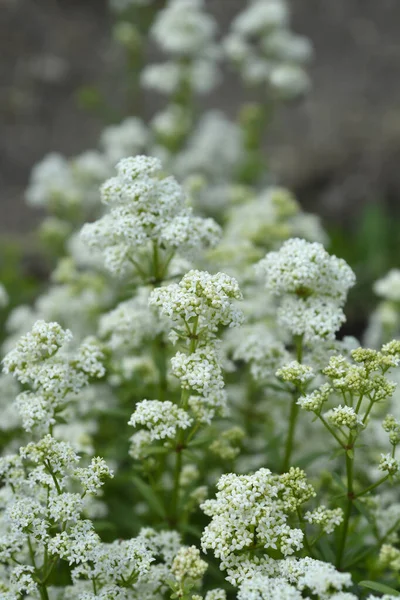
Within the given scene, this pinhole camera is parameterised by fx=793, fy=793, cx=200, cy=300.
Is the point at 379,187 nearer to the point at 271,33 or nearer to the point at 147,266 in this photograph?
the point at 271,33

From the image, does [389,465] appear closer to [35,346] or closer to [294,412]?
[294,412]

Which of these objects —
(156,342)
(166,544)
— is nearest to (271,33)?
(156,342)

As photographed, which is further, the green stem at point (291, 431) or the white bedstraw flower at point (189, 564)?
the green stem at point (291, 431)

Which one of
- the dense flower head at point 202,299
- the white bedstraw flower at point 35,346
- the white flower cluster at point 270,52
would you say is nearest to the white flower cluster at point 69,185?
the white flower cluster at point 270,52

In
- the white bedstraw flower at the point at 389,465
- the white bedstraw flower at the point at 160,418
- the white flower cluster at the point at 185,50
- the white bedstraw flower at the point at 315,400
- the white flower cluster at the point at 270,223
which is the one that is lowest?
the white bedstraw flower at the point at 389,465

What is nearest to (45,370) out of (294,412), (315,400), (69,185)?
(315,400)

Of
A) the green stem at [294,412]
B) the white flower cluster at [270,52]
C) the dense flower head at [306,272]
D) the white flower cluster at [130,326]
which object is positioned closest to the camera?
the dense flower head at [306,272]

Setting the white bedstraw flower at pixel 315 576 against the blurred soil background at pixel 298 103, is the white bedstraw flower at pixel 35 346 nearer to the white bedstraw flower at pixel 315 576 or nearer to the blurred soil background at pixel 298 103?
the white bedstraw flower at pixel 315 576

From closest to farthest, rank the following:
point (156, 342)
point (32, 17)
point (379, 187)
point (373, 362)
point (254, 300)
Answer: point (373, 362) → point (156, 342) → point (254, 300) → point (379, 187) → point (32, 17)
